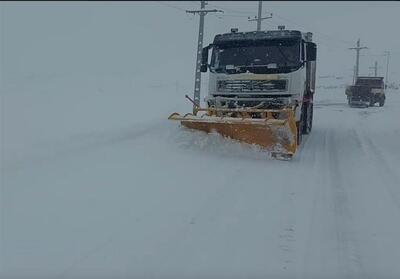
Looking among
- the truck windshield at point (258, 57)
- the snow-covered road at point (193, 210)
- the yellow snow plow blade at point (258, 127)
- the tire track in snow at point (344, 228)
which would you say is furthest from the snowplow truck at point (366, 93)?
the tire track in snow at point (344, 228)

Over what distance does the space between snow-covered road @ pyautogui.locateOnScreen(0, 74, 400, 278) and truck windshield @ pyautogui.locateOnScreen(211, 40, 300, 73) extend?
1880 mm

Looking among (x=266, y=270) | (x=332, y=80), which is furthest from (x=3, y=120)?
(x=332, y=80)

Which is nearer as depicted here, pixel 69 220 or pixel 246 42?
pixel 69 220

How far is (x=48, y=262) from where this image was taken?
3.77m

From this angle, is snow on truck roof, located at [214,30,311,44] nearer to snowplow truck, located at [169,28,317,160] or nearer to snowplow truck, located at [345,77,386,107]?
snowplow truck, located at [169,28,317,160]

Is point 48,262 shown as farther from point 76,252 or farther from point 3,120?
point 3,120

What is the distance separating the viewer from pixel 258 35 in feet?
33.4

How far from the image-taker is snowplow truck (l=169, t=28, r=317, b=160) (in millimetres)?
8859

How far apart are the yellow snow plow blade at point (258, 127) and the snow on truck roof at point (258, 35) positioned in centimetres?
182

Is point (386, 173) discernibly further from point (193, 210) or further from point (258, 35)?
point (258, 35)

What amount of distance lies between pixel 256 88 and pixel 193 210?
5.09 m

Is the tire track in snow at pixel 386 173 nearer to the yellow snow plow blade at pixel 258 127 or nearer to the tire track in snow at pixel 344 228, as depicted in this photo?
the tire track in snow at pixel 344 228

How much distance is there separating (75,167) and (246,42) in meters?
5.10

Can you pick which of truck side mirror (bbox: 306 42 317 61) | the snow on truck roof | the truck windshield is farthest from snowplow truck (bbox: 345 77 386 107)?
the truck windshield
